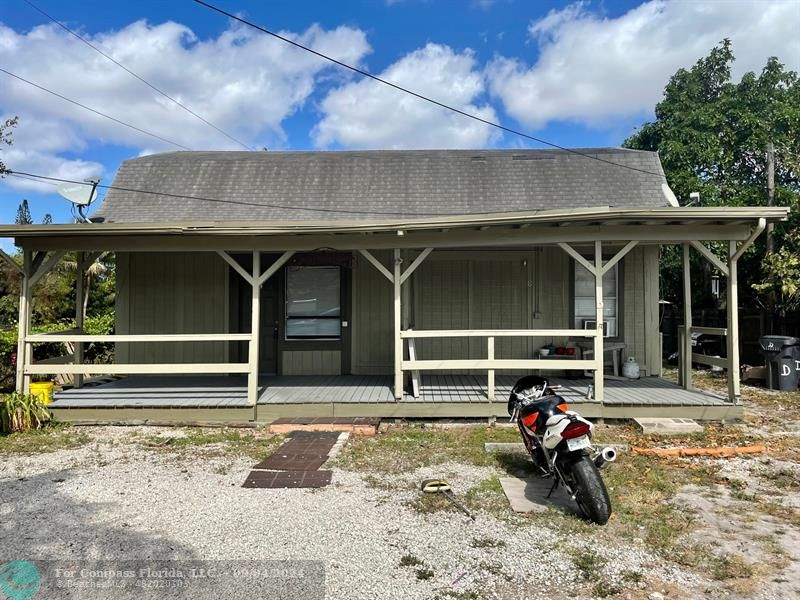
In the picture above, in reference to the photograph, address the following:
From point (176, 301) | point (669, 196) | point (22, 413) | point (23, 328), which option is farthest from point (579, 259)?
point (23, 328)

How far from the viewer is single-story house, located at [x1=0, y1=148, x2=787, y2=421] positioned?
6406 millimetres

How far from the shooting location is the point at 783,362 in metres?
9.05

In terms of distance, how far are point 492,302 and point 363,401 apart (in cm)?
307

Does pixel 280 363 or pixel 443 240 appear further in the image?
pixel 280 363

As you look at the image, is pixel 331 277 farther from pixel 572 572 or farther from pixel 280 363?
pixel 572 572

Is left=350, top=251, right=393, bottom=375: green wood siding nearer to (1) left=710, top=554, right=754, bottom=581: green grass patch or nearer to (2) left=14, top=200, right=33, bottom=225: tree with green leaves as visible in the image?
(1) left=710, top=554, right=754, bottom=581: green grass patch

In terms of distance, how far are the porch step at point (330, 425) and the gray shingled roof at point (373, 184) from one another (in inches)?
164

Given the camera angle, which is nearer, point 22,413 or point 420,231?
point 22,413

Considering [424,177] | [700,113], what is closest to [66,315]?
[424,177]

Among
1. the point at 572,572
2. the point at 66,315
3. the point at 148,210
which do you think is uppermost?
the point at 148,210

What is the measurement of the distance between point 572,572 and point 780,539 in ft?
5.13

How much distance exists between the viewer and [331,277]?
862 cm

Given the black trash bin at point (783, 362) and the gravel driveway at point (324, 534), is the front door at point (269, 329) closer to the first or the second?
the gravel driveway at point (324, 534)

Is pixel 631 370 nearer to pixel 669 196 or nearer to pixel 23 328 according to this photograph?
pixel 669 196
